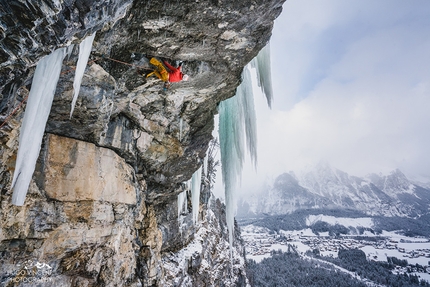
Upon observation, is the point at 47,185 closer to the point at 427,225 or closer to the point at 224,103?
the point at 224,103

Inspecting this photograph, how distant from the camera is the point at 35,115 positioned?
9.34 ft

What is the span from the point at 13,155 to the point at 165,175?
392 cm

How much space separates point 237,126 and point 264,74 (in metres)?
1.81

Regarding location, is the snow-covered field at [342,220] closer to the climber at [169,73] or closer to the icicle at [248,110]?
the icicle at [248,110]

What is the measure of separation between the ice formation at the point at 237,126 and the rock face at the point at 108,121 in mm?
677

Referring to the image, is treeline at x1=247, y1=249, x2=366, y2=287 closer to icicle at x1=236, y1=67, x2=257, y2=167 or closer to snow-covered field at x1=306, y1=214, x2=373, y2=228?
icicle at x1=236, y1=67, x2=257, y2=167

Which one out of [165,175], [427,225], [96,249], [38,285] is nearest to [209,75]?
[165,175]

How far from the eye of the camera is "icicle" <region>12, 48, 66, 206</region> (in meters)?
2.72

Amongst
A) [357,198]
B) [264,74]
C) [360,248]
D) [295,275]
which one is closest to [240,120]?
[264,74]

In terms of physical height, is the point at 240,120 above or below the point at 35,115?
above

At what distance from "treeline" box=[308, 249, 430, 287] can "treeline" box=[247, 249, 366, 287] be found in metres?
4.99

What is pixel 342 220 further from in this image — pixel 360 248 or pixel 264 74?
pixel 264 74

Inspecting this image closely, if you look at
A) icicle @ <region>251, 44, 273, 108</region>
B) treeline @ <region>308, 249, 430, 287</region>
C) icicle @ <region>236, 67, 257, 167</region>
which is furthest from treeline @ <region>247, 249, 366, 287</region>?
icicle @ <region>251, 44, 273, 108</region>

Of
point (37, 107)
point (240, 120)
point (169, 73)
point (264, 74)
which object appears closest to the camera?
point (37, 107)
